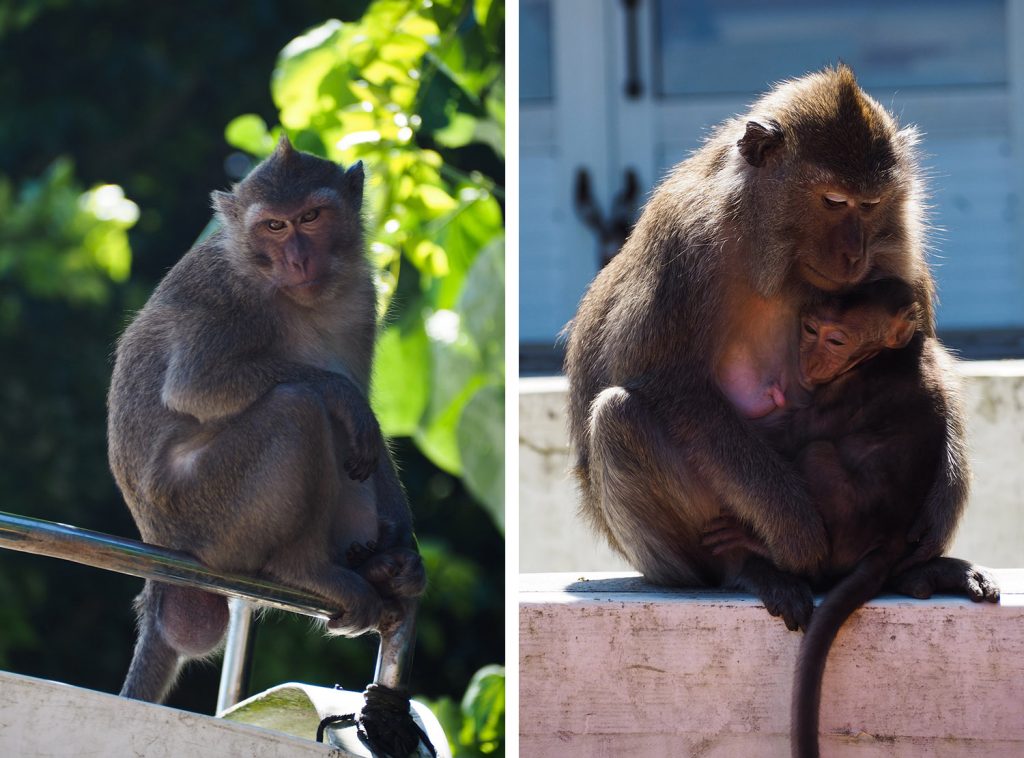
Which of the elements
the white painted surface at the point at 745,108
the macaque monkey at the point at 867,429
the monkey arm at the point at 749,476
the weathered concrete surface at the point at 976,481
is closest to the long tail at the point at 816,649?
the macaque monkey at the point at 867,429

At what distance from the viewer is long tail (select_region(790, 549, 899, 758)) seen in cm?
315

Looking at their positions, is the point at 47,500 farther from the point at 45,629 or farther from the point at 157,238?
the point at 157,238

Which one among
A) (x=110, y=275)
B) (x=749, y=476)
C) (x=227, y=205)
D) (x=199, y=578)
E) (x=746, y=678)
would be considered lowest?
(x=110, y=275)

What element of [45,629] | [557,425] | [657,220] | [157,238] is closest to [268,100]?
[157,238]

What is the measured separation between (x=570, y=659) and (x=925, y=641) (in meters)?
0.80

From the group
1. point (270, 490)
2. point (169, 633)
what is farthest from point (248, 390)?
point (169, 633)

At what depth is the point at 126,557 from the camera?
103 inches

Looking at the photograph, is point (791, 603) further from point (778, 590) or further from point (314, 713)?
point (314, 713)

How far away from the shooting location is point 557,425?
5.34 m

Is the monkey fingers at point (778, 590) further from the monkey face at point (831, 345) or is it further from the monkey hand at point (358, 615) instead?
the monkey hand at point (358, 615)

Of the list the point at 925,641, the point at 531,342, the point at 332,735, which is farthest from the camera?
the point at 531,342

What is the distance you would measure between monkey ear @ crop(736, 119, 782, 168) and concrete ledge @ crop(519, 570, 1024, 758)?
104 cm

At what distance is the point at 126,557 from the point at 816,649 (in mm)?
1480

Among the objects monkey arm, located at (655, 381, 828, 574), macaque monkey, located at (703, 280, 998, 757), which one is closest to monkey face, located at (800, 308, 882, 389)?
macaque monkey, located at (703, 280, 998, 757)
